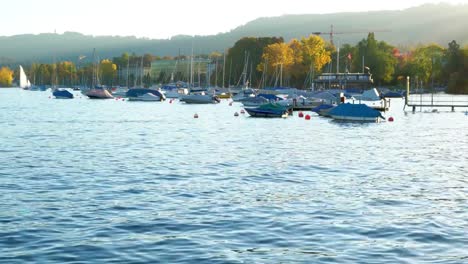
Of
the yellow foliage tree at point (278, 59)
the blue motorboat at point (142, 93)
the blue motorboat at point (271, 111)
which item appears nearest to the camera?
the blue motorboat at point (271, 111)

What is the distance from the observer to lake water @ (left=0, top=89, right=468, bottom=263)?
17.8m

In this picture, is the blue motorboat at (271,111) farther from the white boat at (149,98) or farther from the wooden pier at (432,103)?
the white boat at (149,98)

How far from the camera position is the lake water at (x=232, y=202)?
58.3ft

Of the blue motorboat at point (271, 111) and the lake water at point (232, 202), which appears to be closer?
the lake water at point (232, 202)

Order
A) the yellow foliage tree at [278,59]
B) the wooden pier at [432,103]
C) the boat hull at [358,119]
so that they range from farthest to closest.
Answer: the yellow foliage tree at [278,59] < the wooden pier at [432,103] < the boat hull at [358,119]

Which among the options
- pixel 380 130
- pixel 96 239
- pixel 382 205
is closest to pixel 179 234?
pixel 96 239

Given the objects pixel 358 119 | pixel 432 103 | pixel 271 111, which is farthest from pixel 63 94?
pixel 358 119

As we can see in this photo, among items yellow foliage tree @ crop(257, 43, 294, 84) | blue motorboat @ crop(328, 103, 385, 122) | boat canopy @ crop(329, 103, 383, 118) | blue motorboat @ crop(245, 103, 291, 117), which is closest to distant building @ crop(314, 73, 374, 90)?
yellow foliage tree @ crop(257, 43, 294, 84)

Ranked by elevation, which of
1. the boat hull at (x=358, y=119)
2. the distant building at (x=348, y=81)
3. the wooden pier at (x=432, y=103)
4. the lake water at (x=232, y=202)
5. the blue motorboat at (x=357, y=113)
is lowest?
the lake water at (x=232, y=202)

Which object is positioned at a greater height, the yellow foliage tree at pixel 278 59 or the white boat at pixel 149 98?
the yellow foliage tree at pixel 278 59

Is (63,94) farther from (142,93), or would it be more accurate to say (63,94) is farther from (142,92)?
(142,93)

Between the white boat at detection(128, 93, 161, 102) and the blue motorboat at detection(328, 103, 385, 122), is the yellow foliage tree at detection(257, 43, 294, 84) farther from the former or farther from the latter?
the blue motorboat at detection(328, 103, 385, 122)

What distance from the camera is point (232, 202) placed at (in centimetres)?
2514

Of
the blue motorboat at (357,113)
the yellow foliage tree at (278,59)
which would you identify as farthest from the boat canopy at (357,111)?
the yellow foliage tree at (278,59)
